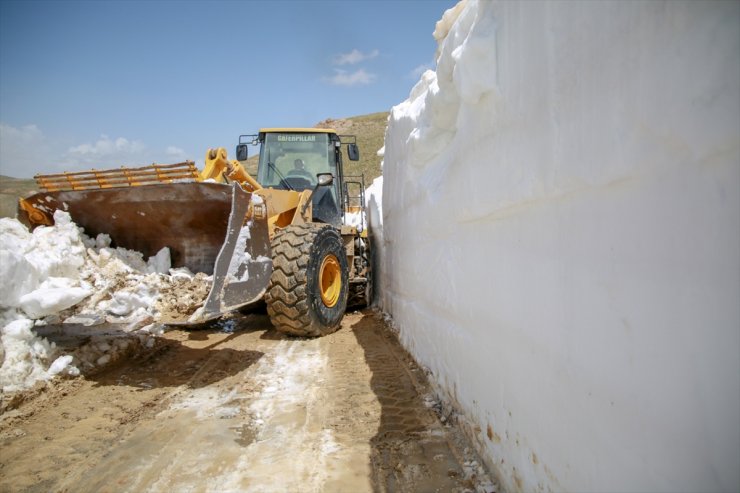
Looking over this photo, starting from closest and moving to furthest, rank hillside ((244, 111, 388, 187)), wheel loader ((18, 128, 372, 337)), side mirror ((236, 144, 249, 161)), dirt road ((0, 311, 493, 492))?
dirt road ((0, 311, 493, 492))
wheel loader ((18, 128, 372, 337))
side mirror ((236, 144, 249, 161))
hillside ((244, 111, 388, 187))

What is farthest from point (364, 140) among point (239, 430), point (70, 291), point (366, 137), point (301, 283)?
point (239, 430)

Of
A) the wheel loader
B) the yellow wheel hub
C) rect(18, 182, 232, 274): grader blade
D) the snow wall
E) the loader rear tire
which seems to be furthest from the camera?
the yellow wheel hub

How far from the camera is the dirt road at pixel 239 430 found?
7.37ft

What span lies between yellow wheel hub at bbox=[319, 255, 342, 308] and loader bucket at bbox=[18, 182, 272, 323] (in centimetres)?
115

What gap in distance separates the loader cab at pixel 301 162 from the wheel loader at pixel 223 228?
798 mm

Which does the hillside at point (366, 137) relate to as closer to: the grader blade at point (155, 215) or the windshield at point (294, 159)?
the windshield at point (294, 159)

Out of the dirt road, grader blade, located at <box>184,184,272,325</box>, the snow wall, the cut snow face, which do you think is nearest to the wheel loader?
grader blade, located at <box>184,184,272,325</box>

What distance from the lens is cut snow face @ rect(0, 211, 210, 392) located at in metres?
3.40

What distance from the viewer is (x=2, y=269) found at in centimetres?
331

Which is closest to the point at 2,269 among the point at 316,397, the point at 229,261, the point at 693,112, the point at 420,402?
the point at 229,261

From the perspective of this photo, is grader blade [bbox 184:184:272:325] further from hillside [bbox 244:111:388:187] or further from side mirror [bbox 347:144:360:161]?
hillside [bbox 244:111:388:187]

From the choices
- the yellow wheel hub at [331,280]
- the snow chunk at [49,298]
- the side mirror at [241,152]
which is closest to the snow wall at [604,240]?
the snow chunk at [49,298]

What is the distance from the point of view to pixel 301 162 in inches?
283

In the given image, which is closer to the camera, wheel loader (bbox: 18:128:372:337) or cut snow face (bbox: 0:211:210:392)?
cut snow face (bbox: 0:211:210:392)
